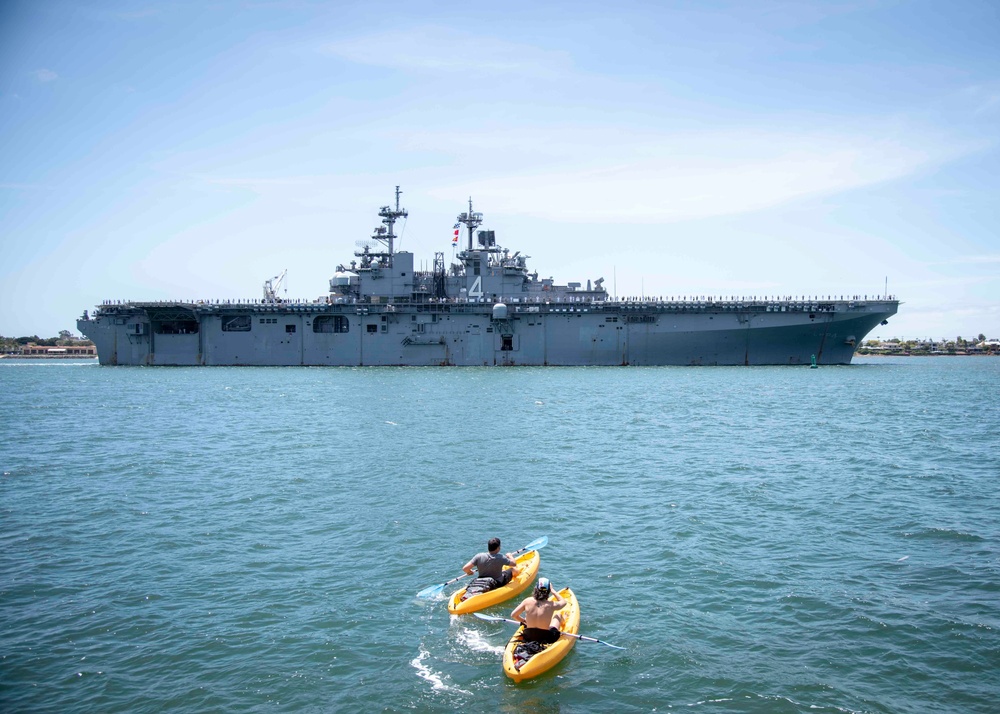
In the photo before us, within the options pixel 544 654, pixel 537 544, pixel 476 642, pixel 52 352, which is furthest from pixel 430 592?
pixel 52 352

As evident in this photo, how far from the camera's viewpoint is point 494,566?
12562 millimetres

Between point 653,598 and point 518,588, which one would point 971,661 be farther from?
point 518,588

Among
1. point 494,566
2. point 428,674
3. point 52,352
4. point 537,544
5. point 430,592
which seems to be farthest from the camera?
point 52,352

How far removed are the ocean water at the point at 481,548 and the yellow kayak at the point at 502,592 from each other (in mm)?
309

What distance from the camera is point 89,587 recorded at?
509 inches

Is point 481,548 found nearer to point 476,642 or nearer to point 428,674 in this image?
point 476,642

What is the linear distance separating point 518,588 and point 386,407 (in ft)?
86.8

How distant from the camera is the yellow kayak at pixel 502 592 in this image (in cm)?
1198

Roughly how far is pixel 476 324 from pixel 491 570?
52.1 metres

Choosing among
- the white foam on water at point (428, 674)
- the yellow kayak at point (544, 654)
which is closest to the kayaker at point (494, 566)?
the yellow kayak at point (544, 654)

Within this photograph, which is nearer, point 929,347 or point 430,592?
point 430,592

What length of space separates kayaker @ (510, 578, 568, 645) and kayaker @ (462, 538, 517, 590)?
6.32 ft

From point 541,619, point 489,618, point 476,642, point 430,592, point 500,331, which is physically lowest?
point 476,642

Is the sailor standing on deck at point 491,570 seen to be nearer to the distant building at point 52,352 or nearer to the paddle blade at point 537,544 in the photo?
the paddle blade at point 537,544
